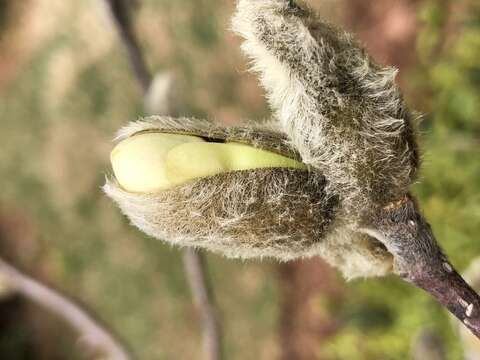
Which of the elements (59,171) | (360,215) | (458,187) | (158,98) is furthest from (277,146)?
(59,171)

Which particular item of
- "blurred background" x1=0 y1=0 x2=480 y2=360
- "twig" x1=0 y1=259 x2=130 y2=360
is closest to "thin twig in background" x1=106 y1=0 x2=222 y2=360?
"twig" x1=0 y1=259 x2=130 y2=360

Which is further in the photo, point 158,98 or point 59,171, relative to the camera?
point 59,171

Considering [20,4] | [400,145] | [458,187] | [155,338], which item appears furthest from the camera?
[20,4]

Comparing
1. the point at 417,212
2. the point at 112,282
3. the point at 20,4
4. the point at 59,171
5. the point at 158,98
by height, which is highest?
the point at 20,4

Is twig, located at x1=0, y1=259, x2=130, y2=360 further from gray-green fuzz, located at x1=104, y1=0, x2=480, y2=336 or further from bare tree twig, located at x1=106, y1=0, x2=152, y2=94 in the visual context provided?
gray-green fuzz, located at x1=104, y1=0, x2=480, y2=336

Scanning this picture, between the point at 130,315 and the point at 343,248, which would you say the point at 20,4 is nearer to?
the point at 130,315

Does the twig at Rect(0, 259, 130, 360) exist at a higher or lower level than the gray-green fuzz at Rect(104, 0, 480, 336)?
higher

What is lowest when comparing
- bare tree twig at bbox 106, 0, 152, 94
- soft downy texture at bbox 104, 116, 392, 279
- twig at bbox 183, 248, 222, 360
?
soft downy texture at bbox 104, 116, 392, 279
